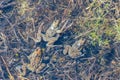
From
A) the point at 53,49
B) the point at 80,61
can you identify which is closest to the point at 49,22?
the point at 53,49

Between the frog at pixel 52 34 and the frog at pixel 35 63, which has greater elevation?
the frog at pixel 52 34

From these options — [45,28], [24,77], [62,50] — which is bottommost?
[24,77]

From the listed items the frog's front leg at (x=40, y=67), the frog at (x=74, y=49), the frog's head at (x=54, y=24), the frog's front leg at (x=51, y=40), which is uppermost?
the frog's head at (x=54, y=24)

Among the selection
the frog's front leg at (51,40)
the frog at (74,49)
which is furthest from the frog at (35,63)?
the frog at (74,49)

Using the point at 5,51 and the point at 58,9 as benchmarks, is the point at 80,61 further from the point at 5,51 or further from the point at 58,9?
the point at 5,51

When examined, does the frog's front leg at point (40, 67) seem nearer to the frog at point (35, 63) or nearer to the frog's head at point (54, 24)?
the frog at point (35, 63)

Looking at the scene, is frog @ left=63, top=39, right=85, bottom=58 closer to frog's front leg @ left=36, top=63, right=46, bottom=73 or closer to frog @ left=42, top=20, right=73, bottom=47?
frog @ left=42, top=20, right=73, bottom=47

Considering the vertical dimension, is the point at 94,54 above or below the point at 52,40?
below
